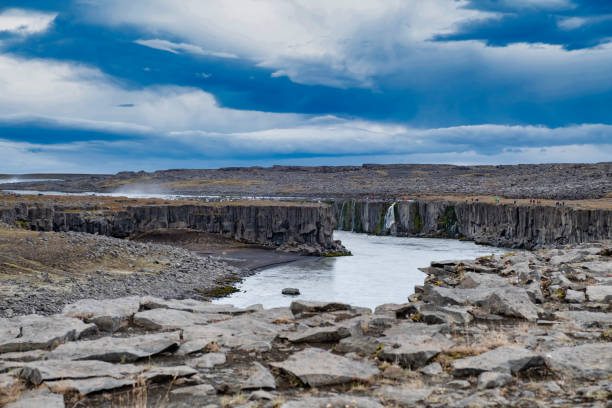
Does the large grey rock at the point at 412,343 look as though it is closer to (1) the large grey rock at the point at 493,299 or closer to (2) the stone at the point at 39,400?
(1) the large grey rock at the point at 493,299

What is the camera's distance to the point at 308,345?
11.4 m

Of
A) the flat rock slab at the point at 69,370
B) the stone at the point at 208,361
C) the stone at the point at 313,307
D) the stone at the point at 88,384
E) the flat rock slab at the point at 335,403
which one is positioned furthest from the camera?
the stone at the point at 313,307

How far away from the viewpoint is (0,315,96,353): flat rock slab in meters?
11.1

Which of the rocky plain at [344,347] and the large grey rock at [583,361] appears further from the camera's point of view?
the large grey rock at [583,361]

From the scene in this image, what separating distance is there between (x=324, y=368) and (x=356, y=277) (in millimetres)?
35556

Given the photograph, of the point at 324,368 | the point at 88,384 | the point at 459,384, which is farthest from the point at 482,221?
the point at 88,384

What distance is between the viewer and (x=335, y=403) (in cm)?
770

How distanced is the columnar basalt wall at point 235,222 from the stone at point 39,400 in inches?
1901

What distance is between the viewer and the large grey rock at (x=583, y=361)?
8.60 metres

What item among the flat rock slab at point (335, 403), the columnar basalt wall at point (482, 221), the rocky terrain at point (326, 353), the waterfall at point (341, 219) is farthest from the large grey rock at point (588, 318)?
the waterfall at point (341, 219)

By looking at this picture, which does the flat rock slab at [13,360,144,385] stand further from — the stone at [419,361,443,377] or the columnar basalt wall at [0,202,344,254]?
the columnar basalt wall at [0,202,344,254]

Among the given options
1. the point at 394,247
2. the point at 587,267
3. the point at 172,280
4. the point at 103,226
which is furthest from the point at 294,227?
the point at 587,267

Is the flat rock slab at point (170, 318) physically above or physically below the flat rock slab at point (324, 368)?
below

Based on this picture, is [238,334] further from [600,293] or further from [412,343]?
[600,293]
